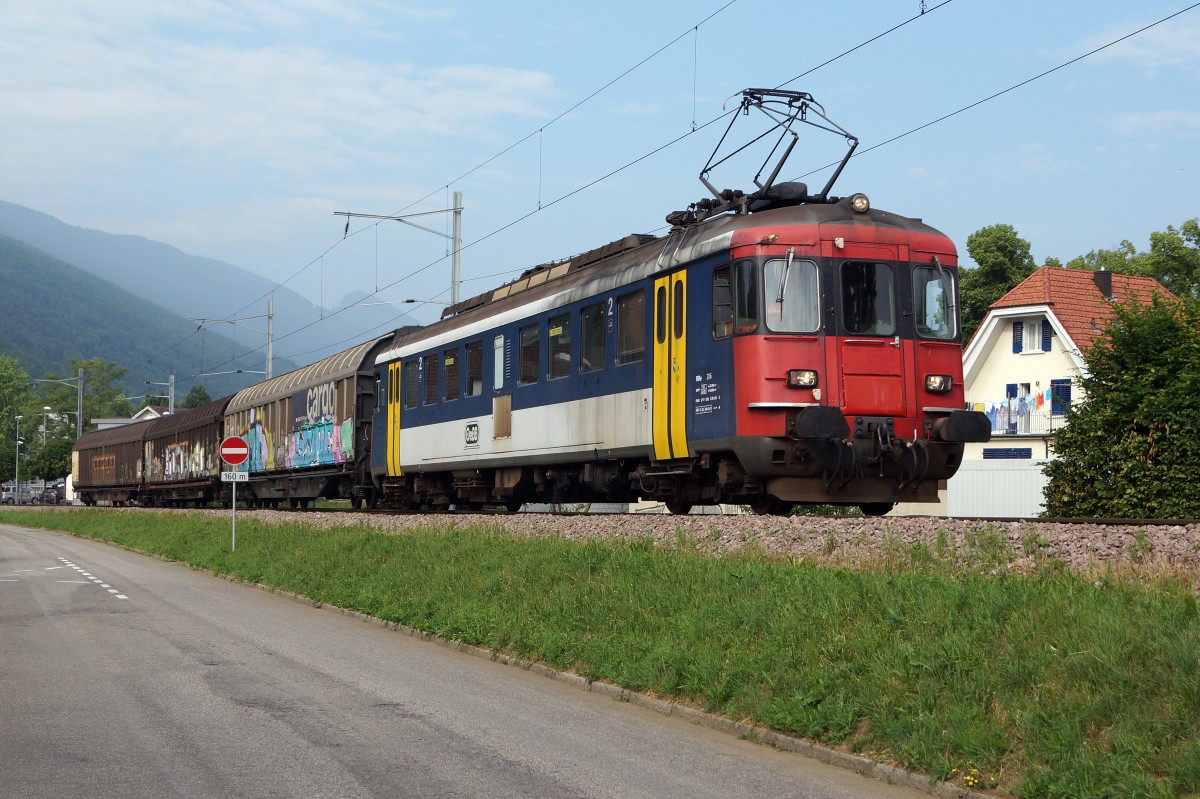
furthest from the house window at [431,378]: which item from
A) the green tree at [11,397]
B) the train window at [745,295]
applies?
the green tree at [11,397]

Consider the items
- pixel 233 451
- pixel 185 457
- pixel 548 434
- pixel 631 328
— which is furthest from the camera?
pixel 185 457

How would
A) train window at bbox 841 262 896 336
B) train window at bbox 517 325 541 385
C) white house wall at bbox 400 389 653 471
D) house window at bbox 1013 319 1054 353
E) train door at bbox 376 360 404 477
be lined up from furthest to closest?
house window at bbox 1013 319 1054 353 < train door at bbox 376 360 404 477 < train window at bbox 517 325 541 385 < white house wall at bbox 400 389 653 471 < train window at bbox 841 262 896 336

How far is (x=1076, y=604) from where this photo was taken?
839cm

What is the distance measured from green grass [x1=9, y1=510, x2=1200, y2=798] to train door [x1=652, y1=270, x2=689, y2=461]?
2126 millimetres

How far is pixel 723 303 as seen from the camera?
15695mm

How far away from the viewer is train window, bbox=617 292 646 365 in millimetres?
17547

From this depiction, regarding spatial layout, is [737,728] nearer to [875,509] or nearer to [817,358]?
[817,358]

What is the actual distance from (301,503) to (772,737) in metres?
35.3

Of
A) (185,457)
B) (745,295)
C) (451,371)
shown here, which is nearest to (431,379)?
(451,371)

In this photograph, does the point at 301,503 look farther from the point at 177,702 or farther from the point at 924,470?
the point at 177,702

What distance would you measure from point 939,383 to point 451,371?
10719 mm

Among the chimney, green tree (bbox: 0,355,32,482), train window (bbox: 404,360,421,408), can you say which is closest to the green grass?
train window (bbox: 404,360,421,408)

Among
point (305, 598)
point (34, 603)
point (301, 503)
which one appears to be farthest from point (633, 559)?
→ point (301, 503)

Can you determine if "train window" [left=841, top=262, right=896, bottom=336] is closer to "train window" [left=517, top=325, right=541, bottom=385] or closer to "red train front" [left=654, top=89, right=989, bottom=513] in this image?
"red train front" [left=654, top=89, right=989, bottom=513]
